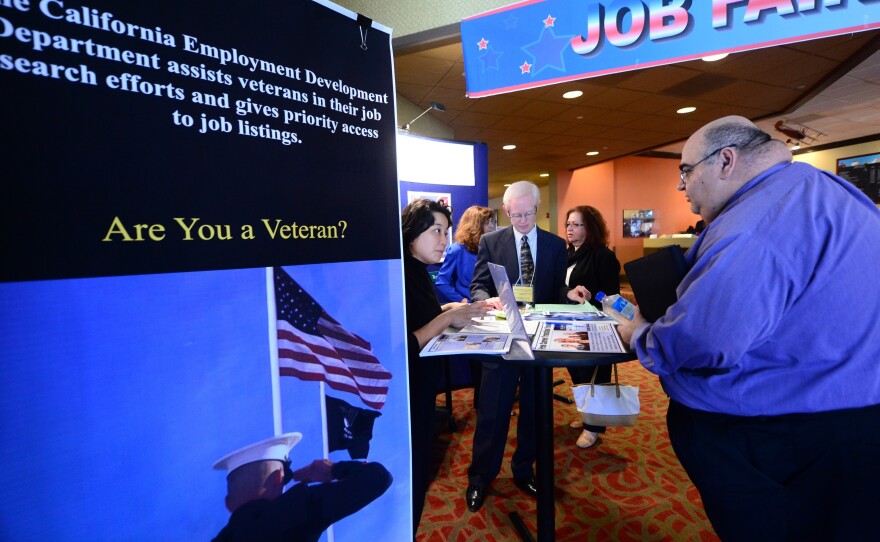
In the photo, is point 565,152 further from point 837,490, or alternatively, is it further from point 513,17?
point 837,490

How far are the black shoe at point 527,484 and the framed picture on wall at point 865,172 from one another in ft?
34.5

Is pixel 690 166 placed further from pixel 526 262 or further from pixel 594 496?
pixel 594 496

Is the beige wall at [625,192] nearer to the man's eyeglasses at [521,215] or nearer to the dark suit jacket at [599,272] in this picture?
the dark suit jacket at [599,272]

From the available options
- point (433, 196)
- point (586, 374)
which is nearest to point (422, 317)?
point (586, 374)

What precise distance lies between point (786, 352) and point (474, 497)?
150cm

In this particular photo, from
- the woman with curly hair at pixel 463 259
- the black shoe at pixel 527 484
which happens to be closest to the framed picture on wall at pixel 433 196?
the woman with curly hair at pixel 463 259

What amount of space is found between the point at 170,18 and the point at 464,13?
209 cm

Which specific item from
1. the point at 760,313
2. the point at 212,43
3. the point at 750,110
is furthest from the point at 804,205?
the point at 750,110

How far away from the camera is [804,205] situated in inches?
36.3

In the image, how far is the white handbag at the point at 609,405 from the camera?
1827 mm

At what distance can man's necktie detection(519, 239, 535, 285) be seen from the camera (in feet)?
7.66

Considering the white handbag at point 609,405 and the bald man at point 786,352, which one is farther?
the white handbag at point 609,405

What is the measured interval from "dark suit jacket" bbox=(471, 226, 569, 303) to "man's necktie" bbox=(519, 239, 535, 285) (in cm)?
3

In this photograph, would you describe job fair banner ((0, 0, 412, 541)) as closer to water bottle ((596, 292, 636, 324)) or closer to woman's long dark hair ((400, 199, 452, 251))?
woman's long dark hair ((400, 199, 452, 251))
